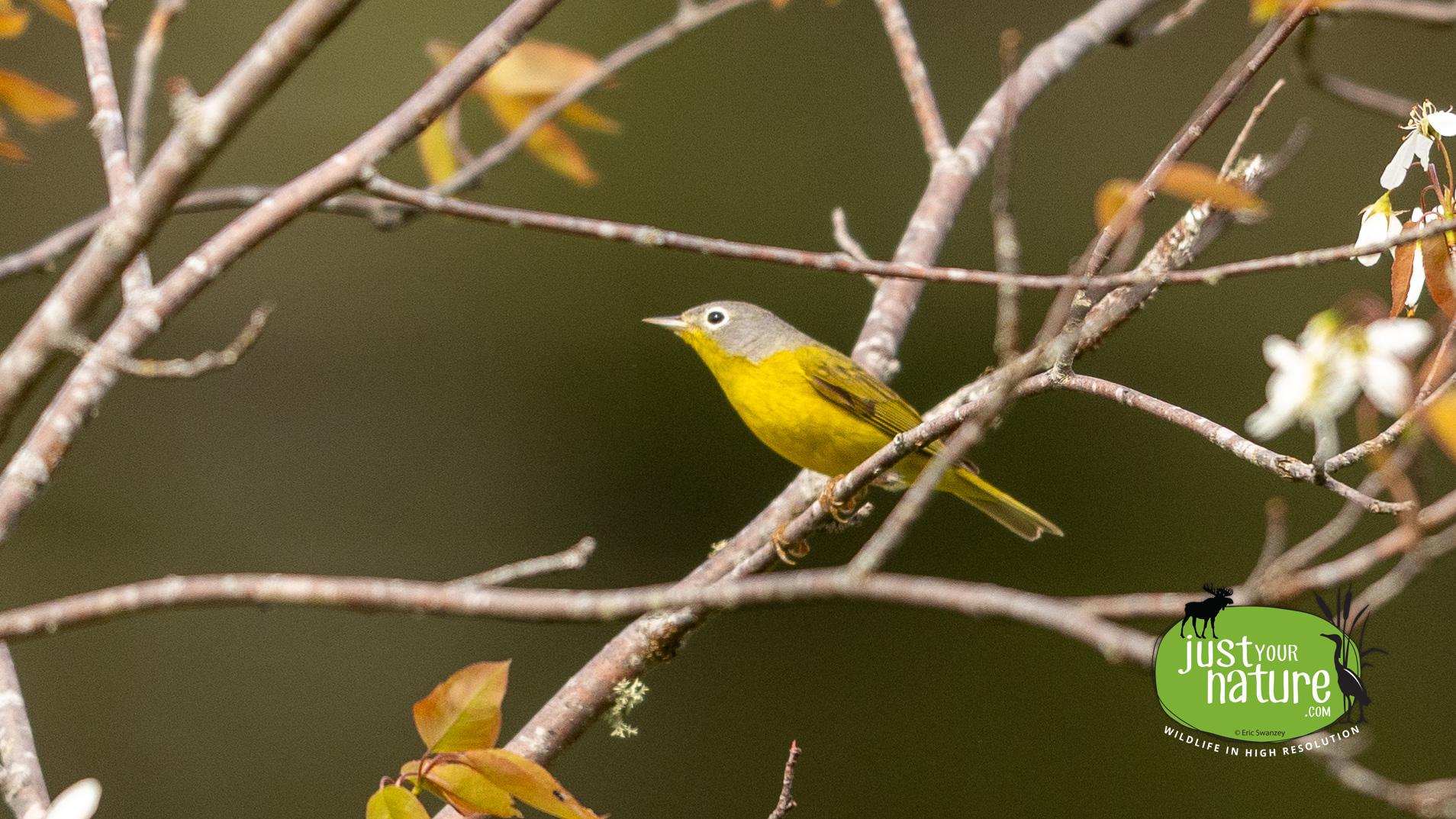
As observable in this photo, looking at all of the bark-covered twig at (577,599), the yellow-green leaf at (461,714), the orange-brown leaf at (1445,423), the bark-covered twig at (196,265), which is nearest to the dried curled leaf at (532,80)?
the bark-covered twig at (196,265)

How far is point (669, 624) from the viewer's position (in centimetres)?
106

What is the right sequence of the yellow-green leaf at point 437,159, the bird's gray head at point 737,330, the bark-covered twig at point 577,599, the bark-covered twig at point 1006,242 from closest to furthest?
the bark-covered twig at point 577,599
the bark-covered twig at point 1006,242
the yellow-green leaf at point 437,159
the bird's gray head at point 737,330

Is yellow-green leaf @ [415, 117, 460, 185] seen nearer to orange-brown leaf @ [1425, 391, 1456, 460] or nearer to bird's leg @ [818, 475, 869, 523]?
bird's leg @ [818, 475, 869, 523]

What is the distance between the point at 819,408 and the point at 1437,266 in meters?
1.09

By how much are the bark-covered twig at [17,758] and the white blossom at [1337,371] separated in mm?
800

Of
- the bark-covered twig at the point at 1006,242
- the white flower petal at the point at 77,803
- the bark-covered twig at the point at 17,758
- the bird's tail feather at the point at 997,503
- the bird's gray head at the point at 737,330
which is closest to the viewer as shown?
the bark-covered twig at the point at 1006,242

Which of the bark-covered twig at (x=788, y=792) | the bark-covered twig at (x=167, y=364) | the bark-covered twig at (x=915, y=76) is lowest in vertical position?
the bark-covered twig at (x=788, y=792)

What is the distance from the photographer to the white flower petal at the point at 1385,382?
0.52 metres

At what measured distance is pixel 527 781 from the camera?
71 centimetres

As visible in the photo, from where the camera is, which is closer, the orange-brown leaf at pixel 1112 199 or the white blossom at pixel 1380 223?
the orange-brown leaf at pixel 1112 199

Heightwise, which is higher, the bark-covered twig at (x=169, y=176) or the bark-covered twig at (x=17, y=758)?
the bark-covered twig at (x=169, y=176)

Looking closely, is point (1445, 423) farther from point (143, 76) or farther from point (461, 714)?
point (143, 76)

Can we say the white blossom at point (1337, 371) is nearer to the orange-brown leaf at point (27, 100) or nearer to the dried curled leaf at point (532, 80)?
the dried curled leaf at point (532, 80)

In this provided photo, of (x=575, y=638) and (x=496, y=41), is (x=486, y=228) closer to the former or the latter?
(x=575, y=638)
